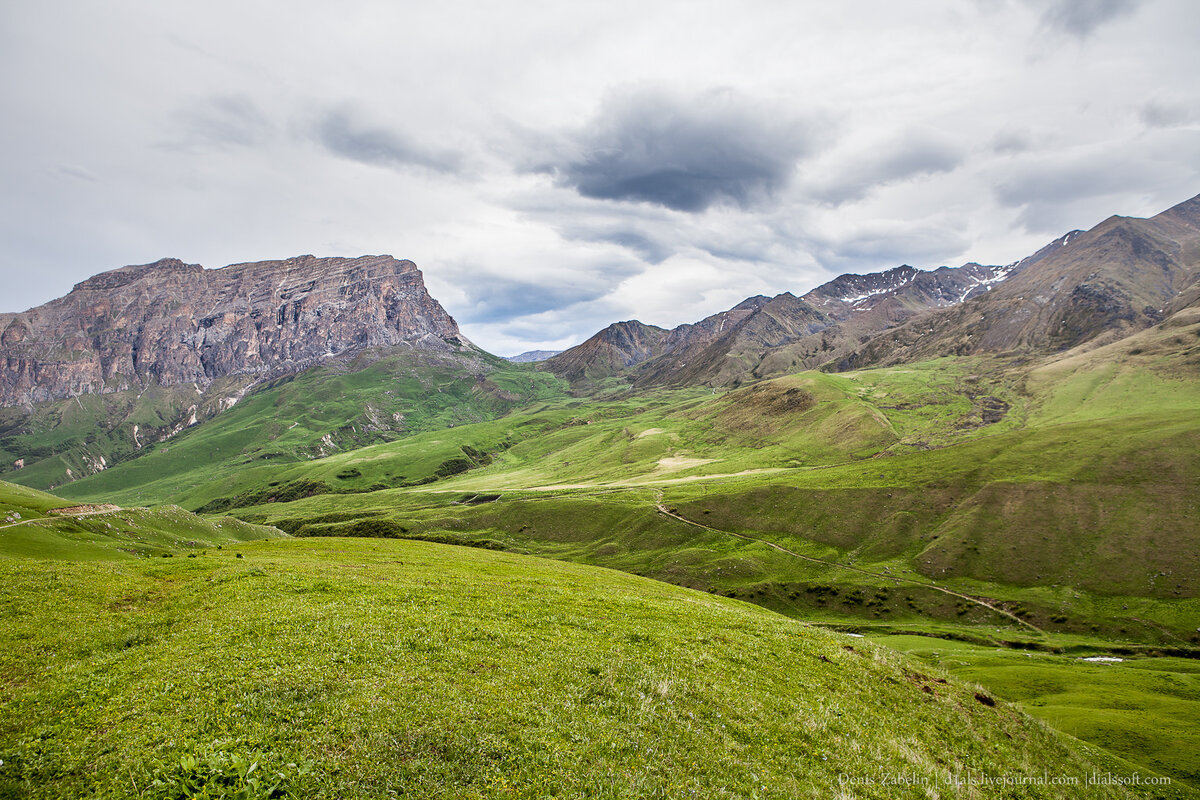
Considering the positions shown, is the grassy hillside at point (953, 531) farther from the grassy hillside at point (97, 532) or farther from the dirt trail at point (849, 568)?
the grassy hillside at point (97, 532)

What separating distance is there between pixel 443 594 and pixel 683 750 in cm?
2061

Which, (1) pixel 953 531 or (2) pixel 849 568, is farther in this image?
(1) pixel 953 531

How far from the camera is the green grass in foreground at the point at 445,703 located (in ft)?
43.8

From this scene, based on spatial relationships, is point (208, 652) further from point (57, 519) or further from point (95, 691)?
point (57, 519)

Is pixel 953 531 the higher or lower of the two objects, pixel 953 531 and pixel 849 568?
the higher

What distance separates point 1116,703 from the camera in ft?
121

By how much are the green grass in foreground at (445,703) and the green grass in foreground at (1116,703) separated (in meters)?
7.01

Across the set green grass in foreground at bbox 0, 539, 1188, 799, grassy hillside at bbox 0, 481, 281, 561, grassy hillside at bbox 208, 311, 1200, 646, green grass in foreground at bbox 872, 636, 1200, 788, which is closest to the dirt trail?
grassy hillside at bbox 208, 311, 1200, 646

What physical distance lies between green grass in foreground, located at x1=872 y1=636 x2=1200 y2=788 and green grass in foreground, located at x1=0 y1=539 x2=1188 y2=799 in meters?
7.01

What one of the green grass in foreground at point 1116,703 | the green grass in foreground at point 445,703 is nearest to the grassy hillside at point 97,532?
the green grass in foreground at point 445,703

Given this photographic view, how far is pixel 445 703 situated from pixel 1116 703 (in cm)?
5016

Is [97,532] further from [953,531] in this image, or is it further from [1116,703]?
[953,531]

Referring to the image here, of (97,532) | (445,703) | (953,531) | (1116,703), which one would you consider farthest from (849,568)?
(97,532)

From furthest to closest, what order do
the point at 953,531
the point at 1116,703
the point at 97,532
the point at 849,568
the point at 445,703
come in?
the point at 953,531, the point at 849,568, the point at 97,532, the point at 1116,703, the point at 445,703
